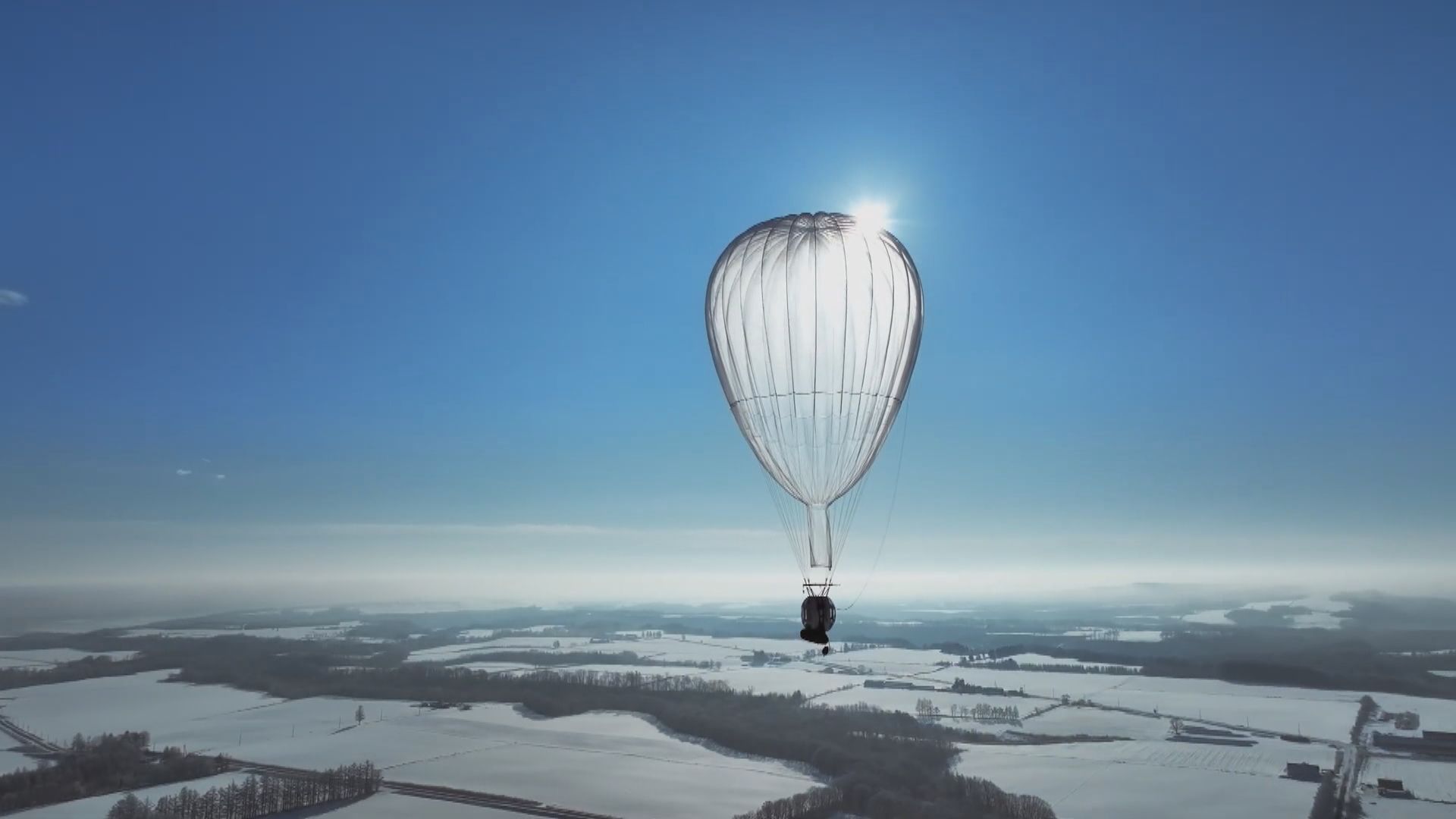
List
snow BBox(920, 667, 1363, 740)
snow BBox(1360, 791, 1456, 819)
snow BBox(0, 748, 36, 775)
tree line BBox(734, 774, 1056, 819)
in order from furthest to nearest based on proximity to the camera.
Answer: snow BBox(920, 667, 1363, 740) < snow BBox(0, 748, 36, 775) < tree line BBox(734, 774, 1056, 819) < snow BBox(1360, 791, 1456, 819)

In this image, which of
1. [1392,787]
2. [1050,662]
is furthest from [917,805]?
[1050,662]

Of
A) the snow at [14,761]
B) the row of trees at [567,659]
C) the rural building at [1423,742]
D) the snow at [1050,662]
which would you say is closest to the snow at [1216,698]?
the rural building at [1423,742]

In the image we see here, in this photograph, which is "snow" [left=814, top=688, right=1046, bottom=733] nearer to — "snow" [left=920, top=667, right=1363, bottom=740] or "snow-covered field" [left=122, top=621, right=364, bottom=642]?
"snow" [left=920, top=667, right=1363, bottom=740]

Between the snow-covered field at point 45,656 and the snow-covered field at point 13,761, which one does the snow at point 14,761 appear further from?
the snow-covered field at point 45,656

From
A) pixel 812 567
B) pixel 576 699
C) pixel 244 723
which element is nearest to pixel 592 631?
pixel 576 699

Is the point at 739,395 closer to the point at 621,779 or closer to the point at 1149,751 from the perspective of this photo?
the point at 621,779

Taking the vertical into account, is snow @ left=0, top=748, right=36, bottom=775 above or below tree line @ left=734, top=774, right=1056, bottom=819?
above

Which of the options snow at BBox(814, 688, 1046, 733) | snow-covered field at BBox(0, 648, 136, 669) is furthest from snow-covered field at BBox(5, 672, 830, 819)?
snow at BBox(814, 688, 1046, 733)
